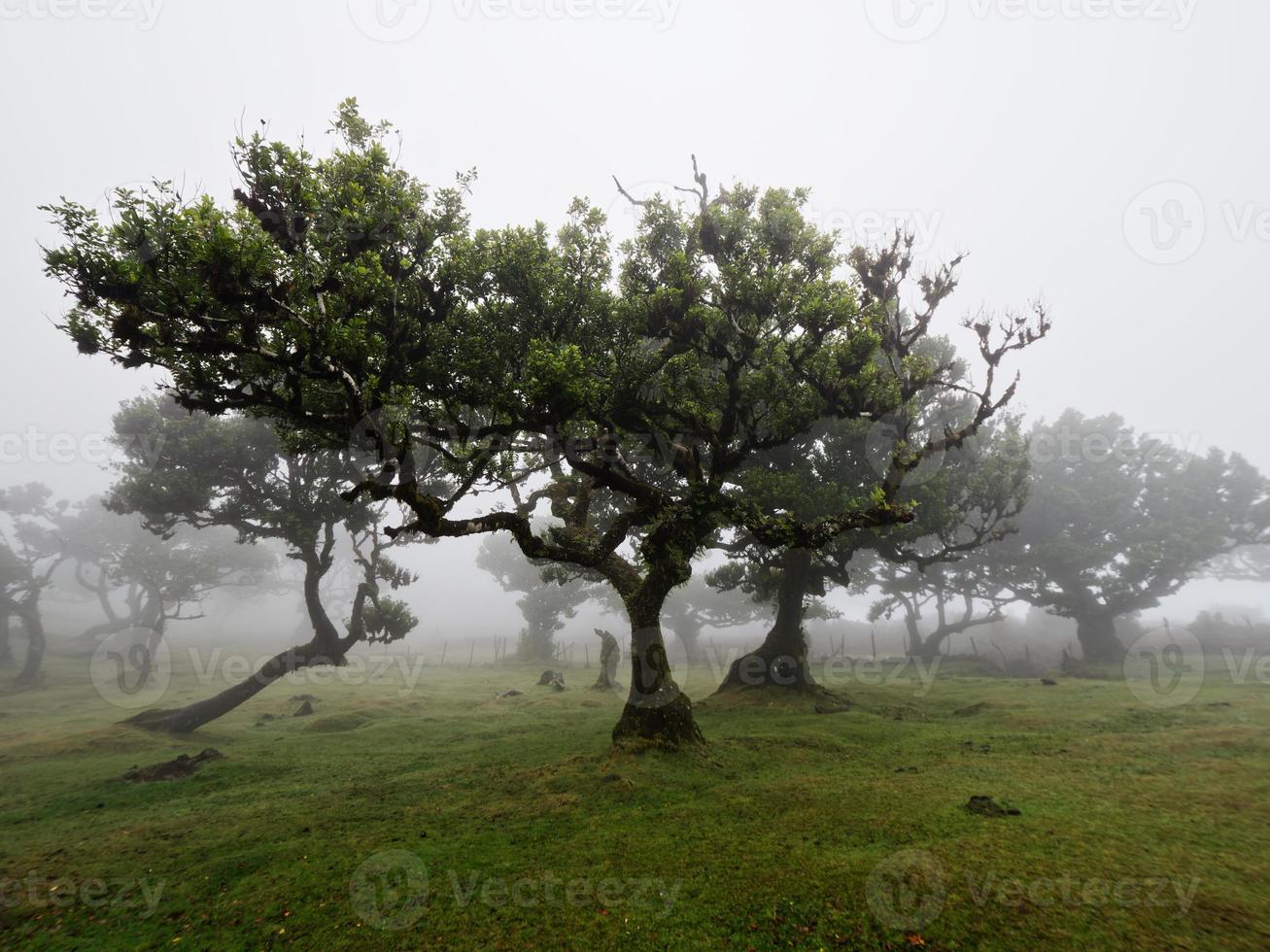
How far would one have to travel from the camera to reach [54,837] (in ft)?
35.3

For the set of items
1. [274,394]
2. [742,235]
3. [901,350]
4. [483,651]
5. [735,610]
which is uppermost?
[742,235]

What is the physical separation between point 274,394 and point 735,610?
2398 inches

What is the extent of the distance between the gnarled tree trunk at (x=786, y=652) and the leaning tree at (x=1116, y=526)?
27.7 meters

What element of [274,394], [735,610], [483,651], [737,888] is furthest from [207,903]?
[483,651]

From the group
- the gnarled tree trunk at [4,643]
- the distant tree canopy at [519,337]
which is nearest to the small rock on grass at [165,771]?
the distant tree canopy at [519,337]

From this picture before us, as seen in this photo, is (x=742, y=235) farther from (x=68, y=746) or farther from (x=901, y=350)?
(x=68, y=746)

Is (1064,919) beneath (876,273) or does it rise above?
beneath
